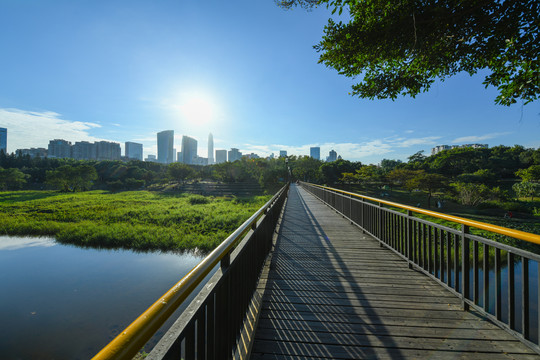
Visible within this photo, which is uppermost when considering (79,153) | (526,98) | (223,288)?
(79,153)

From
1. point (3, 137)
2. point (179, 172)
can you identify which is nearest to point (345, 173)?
point (179, 172)

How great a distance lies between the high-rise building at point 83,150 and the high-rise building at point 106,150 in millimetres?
2865

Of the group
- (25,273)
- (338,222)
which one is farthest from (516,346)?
(25,273)

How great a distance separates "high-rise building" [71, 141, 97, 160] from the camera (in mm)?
183500

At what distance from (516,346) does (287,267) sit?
2.88 metres

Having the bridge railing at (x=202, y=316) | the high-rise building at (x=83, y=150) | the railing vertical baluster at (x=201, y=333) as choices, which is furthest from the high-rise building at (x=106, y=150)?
the railing vertical baluster at (x=201, y=333)

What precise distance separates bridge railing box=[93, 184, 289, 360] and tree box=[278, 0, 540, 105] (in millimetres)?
6399

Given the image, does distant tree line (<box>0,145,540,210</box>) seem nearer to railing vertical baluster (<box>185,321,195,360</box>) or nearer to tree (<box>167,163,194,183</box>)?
tree (<box>167,163,194,183</box>)

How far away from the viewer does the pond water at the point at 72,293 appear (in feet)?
35.8

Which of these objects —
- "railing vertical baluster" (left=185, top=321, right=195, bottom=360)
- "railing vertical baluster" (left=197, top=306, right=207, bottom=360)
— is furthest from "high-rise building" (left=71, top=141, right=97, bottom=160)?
"railing vertical baluster" (left=185, top=321, right=195, bottom=360)

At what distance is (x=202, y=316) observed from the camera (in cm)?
127

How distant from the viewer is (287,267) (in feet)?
13.7

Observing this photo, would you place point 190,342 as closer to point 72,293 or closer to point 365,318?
point 365,318

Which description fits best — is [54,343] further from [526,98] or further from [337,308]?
[526,98]
